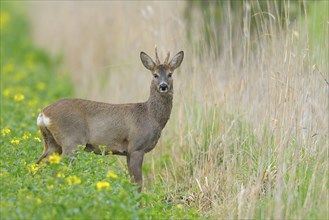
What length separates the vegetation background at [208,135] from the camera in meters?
6.16

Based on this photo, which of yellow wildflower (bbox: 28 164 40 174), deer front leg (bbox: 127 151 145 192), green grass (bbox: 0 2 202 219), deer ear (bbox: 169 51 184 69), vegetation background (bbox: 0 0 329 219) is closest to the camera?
green grass (bbox: 0 2 202 219)

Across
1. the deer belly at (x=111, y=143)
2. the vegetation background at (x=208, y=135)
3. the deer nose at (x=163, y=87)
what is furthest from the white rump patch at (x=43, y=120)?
the deer nose at (x=163, y=87)

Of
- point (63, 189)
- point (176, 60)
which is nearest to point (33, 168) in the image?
point (63, 189)

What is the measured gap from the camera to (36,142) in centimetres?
845

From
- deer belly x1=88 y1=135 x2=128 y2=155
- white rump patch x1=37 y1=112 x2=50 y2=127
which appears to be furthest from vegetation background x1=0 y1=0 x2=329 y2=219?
white rump patch x1=37 y1=112 x2=50 y2=127

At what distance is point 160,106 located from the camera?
330 inches

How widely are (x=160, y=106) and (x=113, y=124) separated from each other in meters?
0.54

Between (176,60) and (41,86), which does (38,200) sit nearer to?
(176,60)

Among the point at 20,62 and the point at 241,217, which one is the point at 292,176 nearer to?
the point at 241,217

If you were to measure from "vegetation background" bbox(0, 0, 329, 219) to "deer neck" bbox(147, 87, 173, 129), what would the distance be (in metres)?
0.50

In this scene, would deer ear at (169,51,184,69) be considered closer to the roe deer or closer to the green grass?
the roe deer

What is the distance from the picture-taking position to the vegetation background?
616 cm

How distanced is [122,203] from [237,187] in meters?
1.47

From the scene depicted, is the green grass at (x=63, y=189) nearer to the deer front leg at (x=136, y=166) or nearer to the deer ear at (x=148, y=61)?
the deer front leg at (x=136, y=166)
